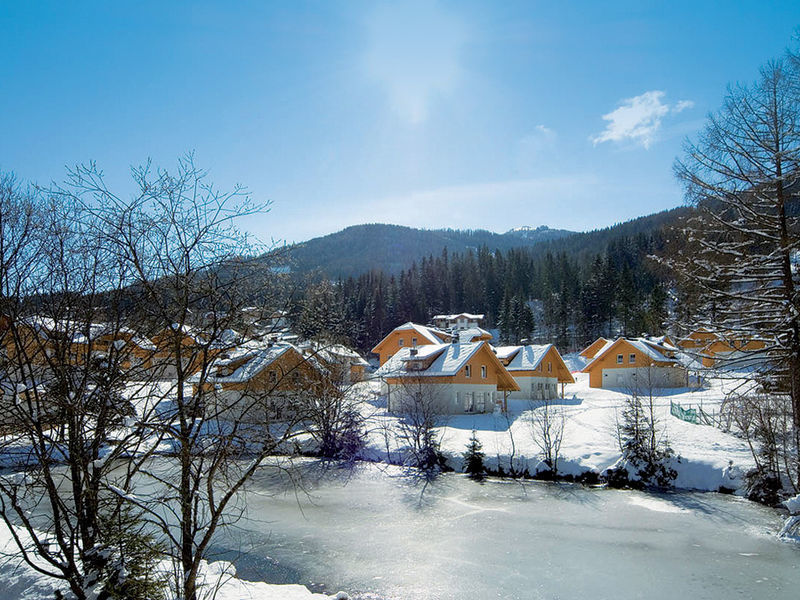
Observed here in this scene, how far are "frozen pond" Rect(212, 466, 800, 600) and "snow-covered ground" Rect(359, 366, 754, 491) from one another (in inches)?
65.0

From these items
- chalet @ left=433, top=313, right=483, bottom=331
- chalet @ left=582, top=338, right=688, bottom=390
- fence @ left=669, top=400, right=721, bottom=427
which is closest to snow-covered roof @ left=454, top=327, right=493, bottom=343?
chalet @ left=582, top=338, right=688, bottom=390

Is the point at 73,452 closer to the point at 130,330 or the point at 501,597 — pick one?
the point at 130,330

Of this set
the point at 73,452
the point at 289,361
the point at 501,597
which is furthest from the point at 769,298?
the point at 73,452

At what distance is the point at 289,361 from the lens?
254 inches

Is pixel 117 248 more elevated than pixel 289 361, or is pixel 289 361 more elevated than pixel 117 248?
pixel 117 248

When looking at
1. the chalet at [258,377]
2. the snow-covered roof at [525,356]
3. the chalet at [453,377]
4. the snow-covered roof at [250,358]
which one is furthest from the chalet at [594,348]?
the snow-covered roof at [250,358]

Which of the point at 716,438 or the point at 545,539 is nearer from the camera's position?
the point at 545,539

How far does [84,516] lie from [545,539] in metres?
12.8

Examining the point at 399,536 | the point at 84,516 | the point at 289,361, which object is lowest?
the point at 399,536

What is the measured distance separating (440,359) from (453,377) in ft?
9.90

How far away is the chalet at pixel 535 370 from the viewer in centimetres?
4334

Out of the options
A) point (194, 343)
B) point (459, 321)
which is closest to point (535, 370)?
point (459, 321)

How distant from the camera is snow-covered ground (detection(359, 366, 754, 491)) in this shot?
2134 cm

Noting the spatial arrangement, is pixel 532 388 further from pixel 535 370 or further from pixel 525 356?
pixel 525 356
